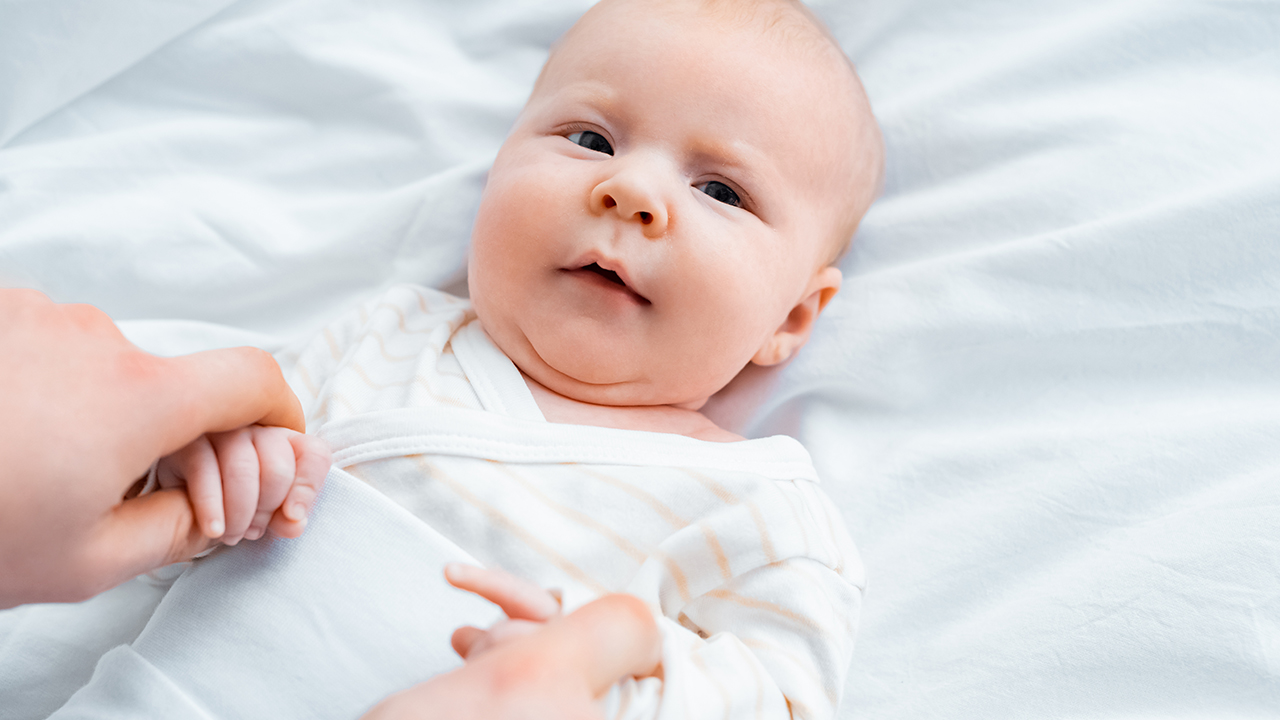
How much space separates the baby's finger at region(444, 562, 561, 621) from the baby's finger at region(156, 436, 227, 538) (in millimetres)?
205

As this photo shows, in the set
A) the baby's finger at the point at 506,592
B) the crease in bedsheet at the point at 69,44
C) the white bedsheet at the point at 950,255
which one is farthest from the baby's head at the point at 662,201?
the crease in bedsheet at the point at 69,44

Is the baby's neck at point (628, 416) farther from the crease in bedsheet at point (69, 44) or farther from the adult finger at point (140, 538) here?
the crease in bedsheet at point (69, 44)

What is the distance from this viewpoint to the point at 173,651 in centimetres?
85

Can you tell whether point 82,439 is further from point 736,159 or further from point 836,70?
point 836,70

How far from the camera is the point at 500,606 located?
2.43ft

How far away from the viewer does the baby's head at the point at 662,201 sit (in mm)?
1016

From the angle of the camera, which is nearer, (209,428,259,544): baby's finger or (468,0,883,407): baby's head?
(209,428,259,544): baby's finger

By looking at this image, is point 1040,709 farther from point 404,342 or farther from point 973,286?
point 404,342

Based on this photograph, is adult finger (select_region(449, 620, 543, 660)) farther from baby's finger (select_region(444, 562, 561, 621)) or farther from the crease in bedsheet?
the crease in bedsheet

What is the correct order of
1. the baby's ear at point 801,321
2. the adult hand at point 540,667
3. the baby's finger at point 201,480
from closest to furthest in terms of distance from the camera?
the adult hand at point 540,667 → the baby's finger at point 201,480 → the baby's ear at point 801,321

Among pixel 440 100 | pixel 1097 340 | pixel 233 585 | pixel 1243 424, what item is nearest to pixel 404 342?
pixel 233 585

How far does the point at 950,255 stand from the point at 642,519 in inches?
25.8

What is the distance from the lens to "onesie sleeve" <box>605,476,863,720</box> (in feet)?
→ 2.55

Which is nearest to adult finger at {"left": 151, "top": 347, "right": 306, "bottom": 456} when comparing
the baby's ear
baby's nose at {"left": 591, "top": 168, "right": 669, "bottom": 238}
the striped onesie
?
the striped onesie
